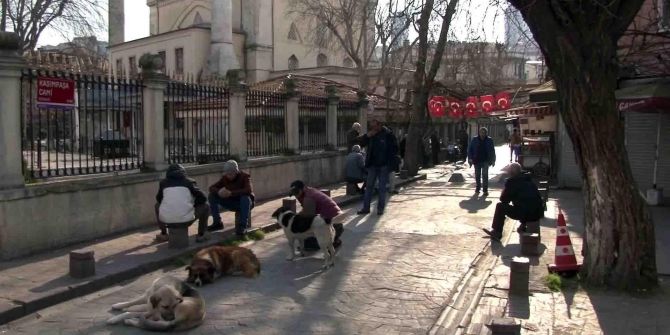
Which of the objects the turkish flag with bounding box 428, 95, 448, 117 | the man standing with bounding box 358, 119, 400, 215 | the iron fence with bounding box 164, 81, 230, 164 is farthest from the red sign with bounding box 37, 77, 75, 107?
the turkish flag with bounding box 428, 95, 448, 117

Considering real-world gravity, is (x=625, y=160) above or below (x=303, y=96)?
below

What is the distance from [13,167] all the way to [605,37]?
739 centimetres

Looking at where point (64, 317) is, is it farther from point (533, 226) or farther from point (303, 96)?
point (303, 96)

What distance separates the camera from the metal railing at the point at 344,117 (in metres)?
19.3

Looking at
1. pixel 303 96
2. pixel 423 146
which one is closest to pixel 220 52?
pixel 423 146

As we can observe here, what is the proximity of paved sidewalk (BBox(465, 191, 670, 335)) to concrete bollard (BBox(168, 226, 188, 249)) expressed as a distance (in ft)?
13.8

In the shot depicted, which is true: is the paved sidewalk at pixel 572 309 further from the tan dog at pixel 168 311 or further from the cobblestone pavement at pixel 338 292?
the tan dog at pixel 168 311

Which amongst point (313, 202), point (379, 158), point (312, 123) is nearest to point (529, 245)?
point (313, 202)

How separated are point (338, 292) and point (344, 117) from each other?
13.4m

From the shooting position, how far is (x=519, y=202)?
9375 mm

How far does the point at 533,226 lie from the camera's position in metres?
9.39

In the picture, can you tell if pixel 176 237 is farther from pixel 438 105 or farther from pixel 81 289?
pixel 438 105

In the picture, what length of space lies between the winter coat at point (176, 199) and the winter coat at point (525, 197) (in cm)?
481

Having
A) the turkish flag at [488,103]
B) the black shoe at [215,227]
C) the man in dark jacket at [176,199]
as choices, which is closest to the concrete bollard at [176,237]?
the man in dark jacket at [176,199]
